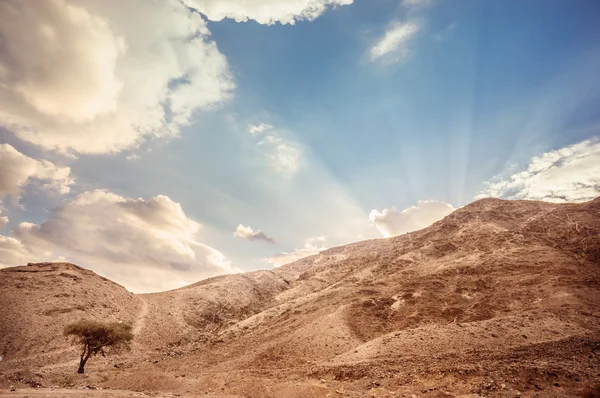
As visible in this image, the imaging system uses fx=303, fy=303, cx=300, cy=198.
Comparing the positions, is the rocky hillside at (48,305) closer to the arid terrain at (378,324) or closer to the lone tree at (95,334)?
the arid terrain at (378,324)

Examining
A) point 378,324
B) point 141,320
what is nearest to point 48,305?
point 141,320

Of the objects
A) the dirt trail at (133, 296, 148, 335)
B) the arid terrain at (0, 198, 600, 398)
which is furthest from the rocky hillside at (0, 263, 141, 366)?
the dirt trail at (133, 296, 148, 335)

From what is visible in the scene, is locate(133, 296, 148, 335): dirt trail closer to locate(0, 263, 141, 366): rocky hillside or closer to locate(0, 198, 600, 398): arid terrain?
locate(0, 198, 600, 398): arid terrain

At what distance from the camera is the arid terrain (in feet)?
71.3

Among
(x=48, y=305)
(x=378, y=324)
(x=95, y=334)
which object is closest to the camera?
(x=95, y=334)

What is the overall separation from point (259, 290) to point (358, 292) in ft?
134

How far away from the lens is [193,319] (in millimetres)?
62344

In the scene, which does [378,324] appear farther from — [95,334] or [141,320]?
[141,320]

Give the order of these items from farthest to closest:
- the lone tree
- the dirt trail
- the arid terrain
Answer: the dirt trail < the lone tree < the arid terrain

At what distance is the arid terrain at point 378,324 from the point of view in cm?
2173

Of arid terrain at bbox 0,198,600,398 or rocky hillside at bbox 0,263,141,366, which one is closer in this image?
arid terrain at bbox 0,198,600,398

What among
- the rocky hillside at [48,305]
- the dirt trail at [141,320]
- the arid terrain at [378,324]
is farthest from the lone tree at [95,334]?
the dirt trail at [141,320]

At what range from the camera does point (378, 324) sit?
131ft

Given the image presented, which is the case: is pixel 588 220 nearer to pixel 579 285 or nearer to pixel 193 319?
pixel 579 285
